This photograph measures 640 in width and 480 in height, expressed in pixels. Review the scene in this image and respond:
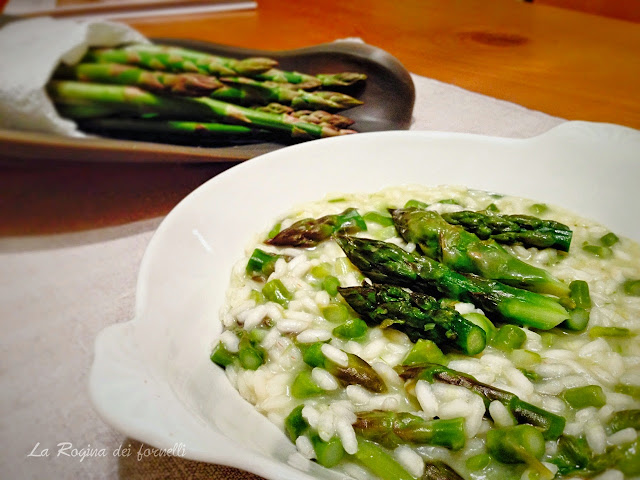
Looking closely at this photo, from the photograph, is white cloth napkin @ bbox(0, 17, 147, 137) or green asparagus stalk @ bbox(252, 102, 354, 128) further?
green asparagus stalk @ bbox(252, 102, 354, 128)

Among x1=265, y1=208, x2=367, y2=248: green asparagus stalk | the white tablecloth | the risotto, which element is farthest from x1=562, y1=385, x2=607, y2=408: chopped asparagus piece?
the white tablecloth

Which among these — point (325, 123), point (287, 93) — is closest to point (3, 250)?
point (287, 93)

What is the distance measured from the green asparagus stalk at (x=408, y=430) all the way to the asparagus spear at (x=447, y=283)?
0.31 metres

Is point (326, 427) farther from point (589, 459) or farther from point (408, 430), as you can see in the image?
point (589, 459)

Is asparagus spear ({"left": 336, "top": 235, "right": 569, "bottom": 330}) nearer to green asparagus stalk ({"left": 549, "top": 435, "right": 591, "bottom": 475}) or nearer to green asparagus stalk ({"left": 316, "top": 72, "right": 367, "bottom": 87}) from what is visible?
green asparagus stalk ({"left": 549, "top": 435, "right": 591, "bottom": 475})

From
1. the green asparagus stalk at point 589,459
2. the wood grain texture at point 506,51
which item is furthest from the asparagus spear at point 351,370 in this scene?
the wood grain texture at point 506,51

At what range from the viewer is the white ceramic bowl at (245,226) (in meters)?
0.75

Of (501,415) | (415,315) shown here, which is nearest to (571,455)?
(501,415)

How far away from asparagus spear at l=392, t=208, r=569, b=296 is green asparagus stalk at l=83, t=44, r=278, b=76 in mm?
574

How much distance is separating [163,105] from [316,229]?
575mm

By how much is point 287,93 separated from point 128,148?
58 centimetres

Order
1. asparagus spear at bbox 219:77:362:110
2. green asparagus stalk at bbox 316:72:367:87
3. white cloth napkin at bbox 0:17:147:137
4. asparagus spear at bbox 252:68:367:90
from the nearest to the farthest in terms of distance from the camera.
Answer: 1. white cloth napkin at bbox 0:17:147:137
2. asparagus spear at bbox 219:77:362:110
3. asparagus spear at bbox 252:68:367:90
4. green asparagus stalk at bbox 316:72:367:87

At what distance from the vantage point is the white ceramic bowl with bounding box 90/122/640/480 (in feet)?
2.46

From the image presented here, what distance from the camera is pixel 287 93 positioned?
1309 mm
